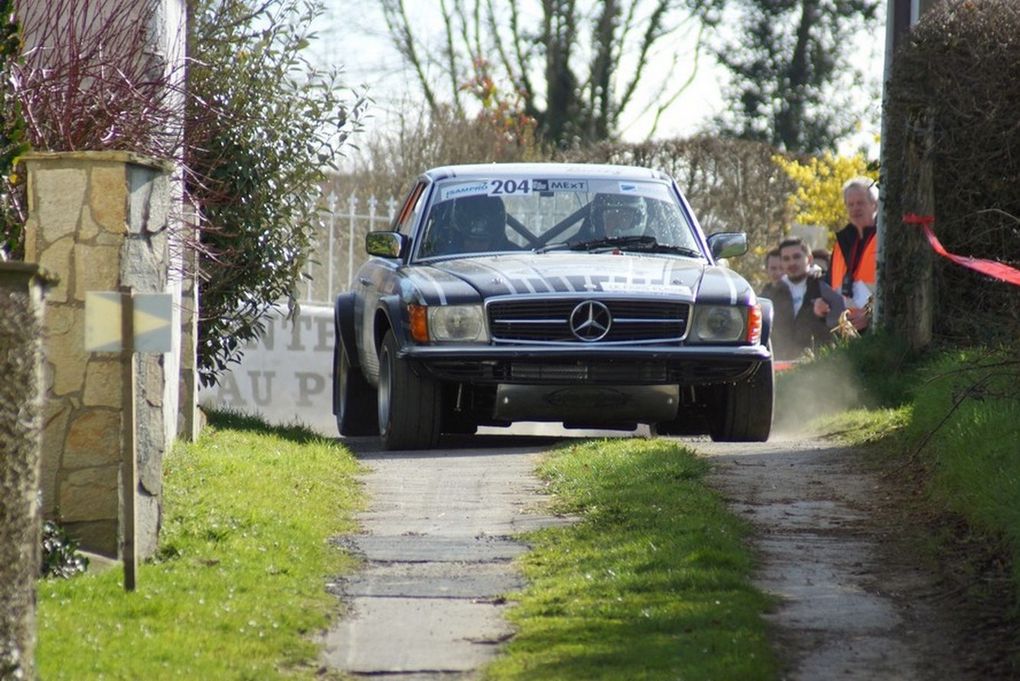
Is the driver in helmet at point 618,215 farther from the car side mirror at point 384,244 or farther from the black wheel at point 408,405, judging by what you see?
the black wheel at point 408,405

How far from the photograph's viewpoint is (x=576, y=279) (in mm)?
11289

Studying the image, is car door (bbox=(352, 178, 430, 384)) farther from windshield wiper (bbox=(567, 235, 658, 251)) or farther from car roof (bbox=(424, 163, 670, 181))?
windshield wiper (bbox=(567, 235, 658, 251))

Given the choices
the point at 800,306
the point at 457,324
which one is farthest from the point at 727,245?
the point at 800,306

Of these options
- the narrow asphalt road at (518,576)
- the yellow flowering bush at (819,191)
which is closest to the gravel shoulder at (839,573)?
the narrow asphalt road at (518,576)

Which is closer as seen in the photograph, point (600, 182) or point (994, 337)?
point (994, 337)

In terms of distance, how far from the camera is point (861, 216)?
1606 centimetres

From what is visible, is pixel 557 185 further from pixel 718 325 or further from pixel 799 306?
pixel 799 306

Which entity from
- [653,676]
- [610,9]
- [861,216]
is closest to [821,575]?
[653,676]

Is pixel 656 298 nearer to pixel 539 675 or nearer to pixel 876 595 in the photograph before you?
pixel 876 595

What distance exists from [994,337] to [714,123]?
1145 inches

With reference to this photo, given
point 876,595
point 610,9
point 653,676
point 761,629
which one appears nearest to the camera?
point 653,676

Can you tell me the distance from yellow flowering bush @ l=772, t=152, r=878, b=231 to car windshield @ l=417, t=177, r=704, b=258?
12740 millimetres

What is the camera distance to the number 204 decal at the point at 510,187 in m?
12.7

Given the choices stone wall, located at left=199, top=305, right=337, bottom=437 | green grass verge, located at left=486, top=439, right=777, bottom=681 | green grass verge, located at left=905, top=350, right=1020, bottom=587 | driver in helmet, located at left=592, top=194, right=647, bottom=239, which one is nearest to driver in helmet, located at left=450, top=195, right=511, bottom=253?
driver in helmet, located at left=592, top=194, right=647, bottom=239
